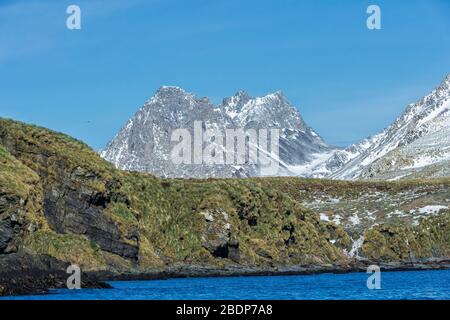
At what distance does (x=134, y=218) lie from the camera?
134 metres

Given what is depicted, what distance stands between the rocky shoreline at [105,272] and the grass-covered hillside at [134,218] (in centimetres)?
272

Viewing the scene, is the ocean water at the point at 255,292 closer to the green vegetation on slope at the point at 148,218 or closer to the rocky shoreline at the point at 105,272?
the rocky shoreline at the point at 105,272

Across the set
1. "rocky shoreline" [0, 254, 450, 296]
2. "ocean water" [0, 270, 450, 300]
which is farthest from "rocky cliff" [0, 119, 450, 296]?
"ocean water" [0, 270, 450, 300]

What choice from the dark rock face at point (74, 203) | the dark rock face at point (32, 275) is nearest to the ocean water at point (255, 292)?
the dark rock face at point (32, 275)

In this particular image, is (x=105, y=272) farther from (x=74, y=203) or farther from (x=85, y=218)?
(x=74, y=203)

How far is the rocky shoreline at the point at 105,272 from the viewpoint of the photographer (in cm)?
8288

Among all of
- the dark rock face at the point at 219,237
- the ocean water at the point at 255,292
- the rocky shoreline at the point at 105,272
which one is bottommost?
the ocean water at the point at 255,292

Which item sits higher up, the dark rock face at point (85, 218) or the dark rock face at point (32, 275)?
the dark rock face at point (85, 218)

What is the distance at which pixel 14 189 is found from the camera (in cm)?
10450

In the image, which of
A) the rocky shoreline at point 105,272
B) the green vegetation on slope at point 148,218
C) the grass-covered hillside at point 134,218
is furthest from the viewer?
the green vegetation on slope at point 148,218

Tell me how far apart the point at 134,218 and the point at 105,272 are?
64.3 ft

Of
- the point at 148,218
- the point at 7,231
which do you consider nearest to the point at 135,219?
the point at 148,218
